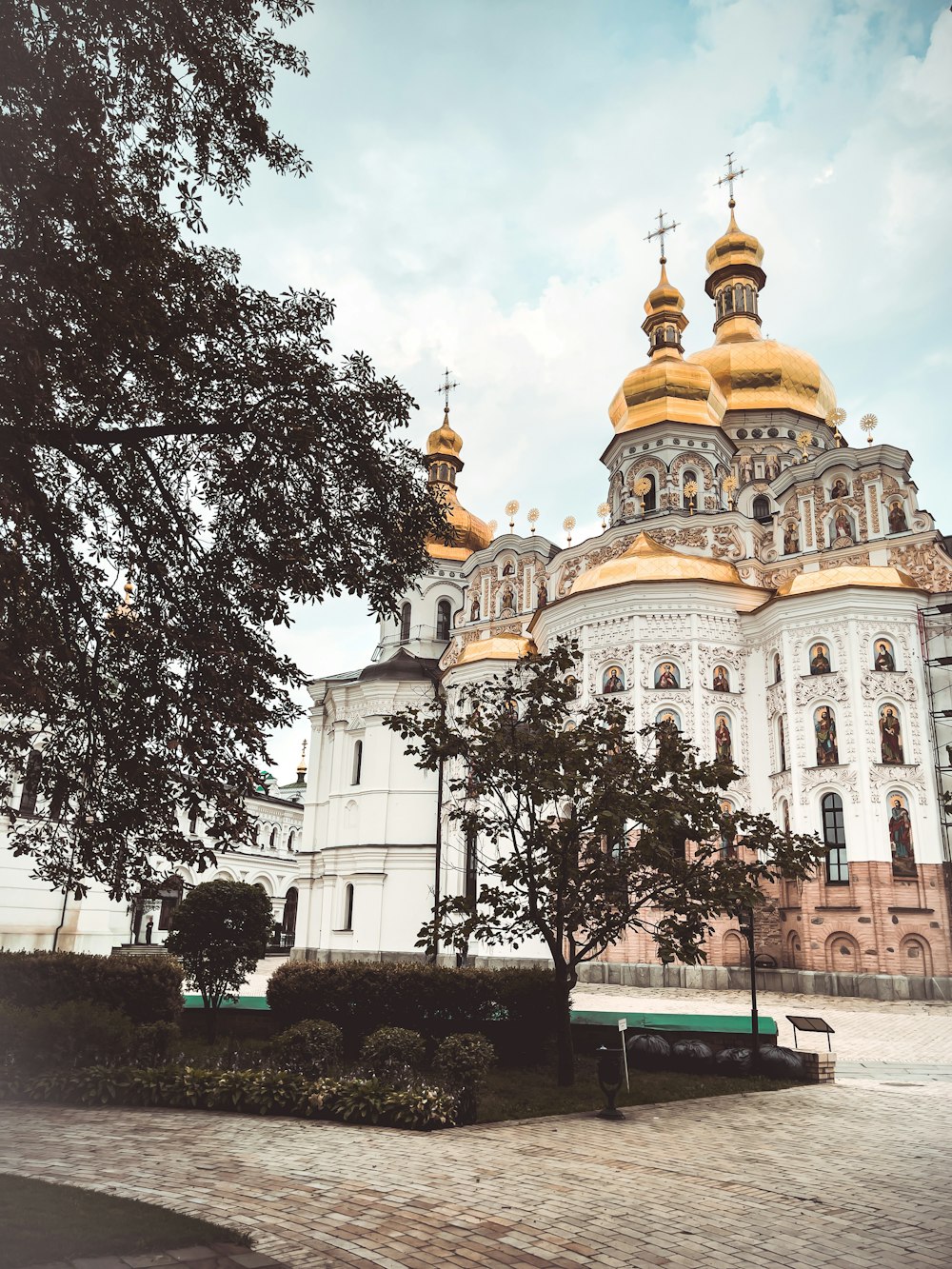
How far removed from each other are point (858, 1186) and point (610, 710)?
728 cm

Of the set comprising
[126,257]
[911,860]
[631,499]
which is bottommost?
[911,860]

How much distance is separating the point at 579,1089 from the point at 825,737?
1826cm

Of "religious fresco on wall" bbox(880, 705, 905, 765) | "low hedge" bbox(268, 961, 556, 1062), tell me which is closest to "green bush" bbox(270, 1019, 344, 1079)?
"low hedge" bbox(268, 961, 556, 1062)

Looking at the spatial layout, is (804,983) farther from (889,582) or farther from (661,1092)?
(661,1092)

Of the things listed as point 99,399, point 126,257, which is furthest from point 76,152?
point 99,399

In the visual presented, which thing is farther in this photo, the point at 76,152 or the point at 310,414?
the point at 310,414

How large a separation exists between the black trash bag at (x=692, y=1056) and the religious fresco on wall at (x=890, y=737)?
1584 centimetres

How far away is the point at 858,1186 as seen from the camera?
7645 mm

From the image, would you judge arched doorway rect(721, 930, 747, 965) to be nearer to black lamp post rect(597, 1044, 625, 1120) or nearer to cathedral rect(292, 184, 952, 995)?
cathedral rect(292, 184, 952, 995)

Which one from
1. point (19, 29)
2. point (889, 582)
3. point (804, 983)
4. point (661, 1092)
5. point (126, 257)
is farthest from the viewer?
point (889, 582)

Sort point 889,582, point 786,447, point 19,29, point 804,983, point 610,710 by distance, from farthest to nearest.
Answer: point 786,447, point 889,582, point 804,983, point 610,710, point 19,29

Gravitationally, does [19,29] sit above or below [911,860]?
above

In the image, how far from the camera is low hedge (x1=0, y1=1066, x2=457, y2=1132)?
9844 mm

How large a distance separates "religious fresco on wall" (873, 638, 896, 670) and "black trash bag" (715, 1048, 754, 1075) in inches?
674
